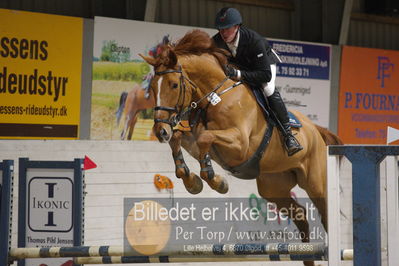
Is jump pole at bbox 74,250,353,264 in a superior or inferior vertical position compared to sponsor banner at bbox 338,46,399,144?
inferior

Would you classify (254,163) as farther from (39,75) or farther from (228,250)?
(39,75)

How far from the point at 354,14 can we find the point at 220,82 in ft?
17.6

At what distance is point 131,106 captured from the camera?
6.32 metres

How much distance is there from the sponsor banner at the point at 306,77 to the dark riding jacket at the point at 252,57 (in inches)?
131

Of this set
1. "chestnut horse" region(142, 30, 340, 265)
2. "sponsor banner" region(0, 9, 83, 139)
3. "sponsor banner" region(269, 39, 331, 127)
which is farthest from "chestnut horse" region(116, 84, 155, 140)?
"chestnut horse" region(142, 30, 340, 265)

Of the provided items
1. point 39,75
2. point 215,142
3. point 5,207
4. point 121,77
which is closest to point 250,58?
point 215,142

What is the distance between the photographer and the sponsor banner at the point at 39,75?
5527 millimetres

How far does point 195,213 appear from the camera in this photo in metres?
4.49

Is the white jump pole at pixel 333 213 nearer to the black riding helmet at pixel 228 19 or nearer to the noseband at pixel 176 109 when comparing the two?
the noseband at pixel 176 109

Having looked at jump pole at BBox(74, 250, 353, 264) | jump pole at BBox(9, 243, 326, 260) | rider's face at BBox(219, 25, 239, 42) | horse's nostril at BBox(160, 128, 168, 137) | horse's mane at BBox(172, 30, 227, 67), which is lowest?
jump pole at BBox(74, 250, 353, 264)

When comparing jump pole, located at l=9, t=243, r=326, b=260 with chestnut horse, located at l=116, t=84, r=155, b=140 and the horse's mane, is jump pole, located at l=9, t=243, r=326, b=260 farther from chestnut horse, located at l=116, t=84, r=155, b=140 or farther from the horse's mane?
chestnut horse, located at l=116, t=84, r=155, b=140

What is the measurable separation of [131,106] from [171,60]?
2792 millimetres

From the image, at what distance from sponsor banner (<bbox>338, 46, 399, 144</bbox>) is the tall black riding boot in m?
3.85

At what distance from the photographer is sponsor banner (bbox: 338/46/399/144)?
305 inches
